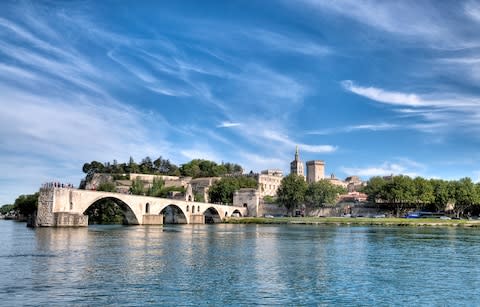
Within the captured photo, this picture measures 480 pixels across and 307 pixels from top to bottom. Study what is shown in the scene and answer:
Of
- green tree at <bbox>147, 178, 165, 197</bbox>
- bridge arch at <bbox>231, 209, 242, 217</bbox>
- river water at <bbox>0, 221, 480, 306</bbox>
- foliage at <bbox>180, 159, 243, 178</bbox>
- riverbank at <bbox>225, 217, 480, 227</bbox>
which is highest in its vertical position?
foliage at <bbox>180, 159, 243, 178</bbox>

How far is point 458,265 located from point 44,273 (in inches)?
981

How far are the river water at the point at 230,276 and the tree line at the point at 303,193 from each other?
8569cm

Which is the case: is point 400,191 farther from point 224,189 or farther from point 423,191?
point 224,189

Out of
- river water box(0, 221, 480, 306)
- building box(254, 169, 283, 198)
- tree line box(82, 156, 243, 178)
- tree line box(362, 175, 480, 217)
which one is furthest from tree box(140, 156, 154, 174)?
river water box(0, 221, 480, 306)

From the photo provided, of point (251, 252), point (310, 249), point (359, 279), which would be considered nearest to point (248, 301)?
point (359, 279)

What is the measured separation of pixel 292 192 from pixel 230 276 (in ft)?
335

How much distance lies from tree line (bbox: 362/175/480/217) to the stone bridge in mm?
39828

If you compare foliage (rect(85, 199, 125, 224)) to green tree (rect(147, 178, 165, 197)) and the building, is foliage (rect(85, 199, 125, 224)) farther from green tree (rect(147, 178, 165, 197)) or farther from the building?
the building

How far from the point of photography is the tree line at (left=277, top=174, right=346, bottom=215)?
4990 inches

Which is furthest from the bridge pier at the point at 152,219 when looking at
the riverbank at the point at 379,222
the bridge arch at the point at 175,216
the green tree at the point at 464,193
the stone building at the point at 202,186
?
the green tree at the point at 464,193

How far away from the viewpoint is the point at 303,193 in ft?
417

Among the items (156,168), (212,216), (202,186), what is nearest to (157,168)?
(156,168)

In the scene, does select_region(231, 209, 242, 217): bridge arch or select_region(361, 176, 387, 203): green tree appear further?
select_region(231, 209, 242, 217): bridge arch

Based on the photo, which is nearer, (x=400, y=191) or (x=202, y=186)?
(x=400, y=191)
